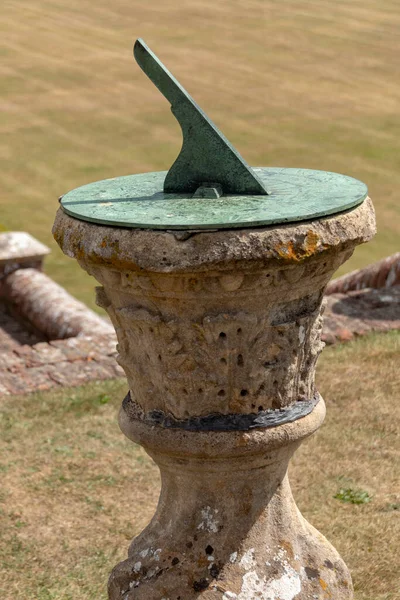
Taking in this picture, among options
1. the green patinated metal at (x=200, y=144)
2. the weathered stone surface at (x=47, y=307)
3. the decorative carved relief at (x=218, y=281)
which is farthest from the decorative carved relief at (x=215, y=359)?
the weathered stone surface at (x=47, y=307)

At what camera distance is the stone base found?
3.79m

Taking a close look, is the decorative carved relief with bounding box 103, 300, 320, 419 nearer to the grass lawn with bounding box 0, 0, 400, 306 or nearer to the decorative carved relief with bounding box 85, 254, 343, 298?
the decorative carved relief with bounding box 85, 254, 343, 298

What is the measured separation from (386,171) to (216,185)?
1506 centimetres

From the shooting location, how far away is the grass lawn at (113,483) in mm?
5027

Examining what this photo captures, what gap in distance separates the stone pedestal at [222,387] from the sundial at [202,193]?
0.05m

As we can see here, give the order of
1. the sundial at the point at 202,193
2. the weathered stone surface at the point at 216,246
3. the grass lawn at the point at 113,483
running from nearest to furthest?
the weathered stone surface at the point at 216,246
the sundial at the point at 202,193
the grass lawn at the point at 113,483

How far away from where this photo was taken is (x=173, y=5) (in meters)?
28.5

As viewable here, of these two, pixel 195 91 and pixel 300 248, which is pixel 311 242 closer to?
pixel 300 248

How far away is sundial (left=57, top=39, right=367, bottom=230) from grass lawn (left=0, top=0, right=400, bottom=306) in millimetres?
9304

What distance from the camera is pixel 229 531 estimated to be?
12.8 ft

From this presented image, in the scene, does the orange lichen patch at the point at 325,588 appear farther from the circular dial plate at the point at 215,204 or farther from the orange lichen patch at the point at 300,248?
the circular dial plate at the point at 215,204

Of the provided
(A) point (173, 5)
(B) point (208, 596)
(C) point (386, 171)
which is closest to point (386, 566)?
(B) point (208, 596)

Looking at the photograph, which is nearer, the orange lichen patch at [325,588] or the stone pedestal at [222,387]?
the stone pedestal at [222,387]

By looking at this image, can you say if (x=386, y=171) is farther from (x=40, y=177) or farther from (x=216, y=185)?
(x=216, y=185)
